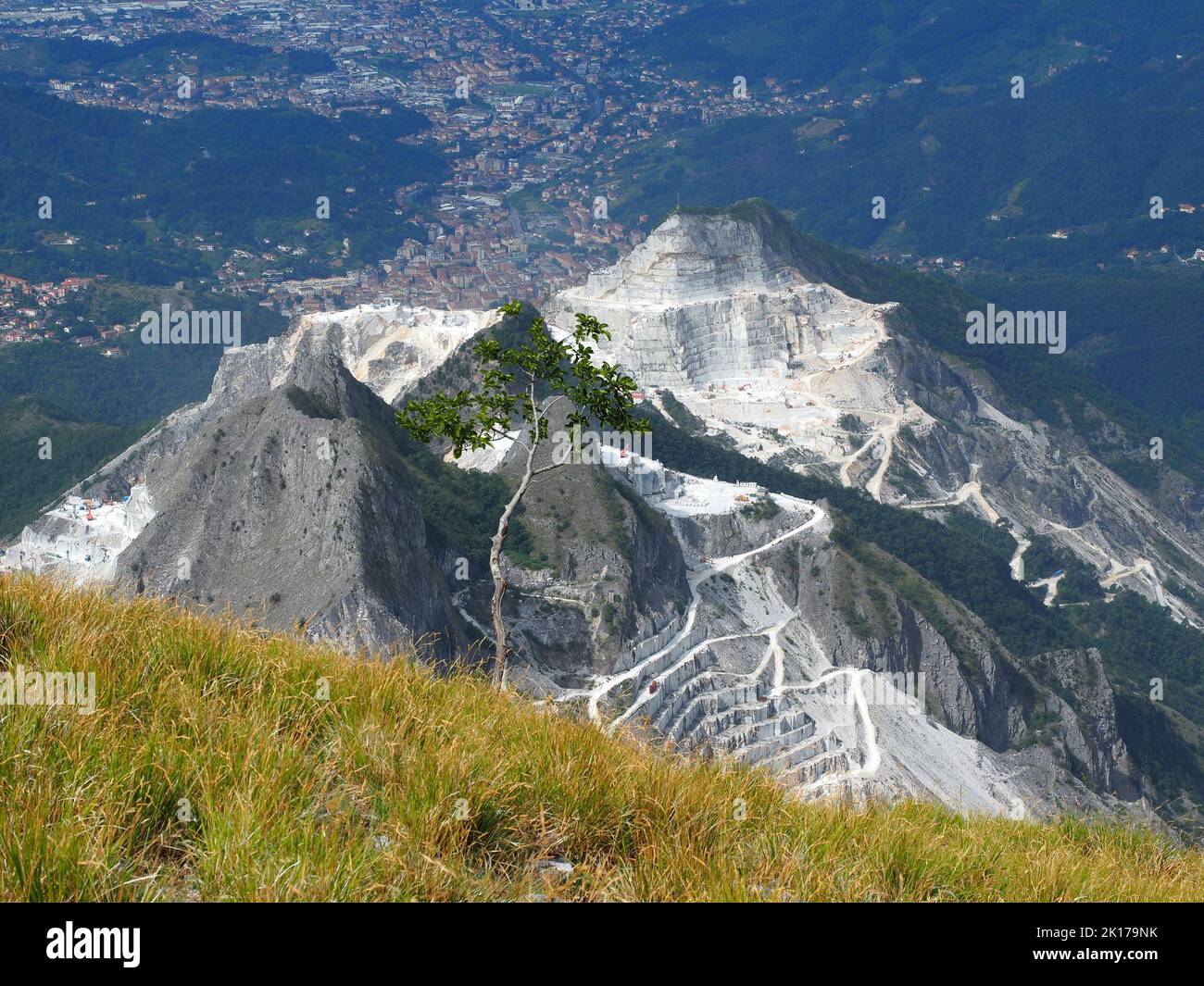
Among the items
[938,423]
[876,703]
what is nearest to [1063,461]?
[938,423]

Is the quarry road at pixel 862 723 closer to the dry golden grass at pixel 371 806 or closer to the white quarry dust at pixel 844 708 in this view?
the white quarry dust at pixel 844 708

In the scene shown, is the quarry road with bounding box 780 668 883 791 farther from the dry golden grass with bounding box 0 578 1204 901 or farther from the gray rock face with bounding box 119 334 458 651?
the dry golden grass with bounding box 0 578 1204 901

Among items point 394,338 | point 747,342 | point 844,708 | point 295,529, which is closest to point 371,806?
point 295,529

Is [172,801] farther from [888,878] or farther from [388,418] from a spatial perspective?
[388,418]

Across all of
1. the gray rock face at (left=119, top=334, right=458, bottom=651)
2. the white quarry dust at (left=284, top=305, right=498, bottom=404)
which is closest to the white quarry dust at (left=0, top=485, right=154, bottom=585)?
the gray rock face at (left=119, top=334, right=458, bottom=651)
